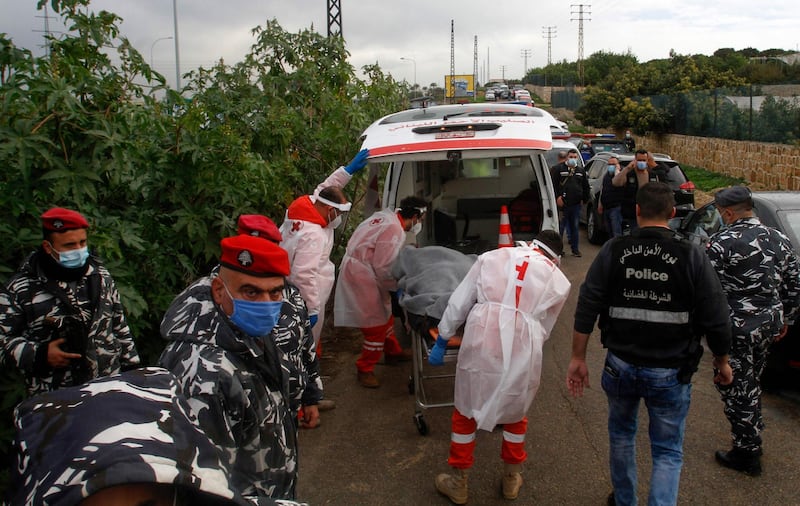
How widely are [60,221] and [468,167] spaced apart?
5.68m

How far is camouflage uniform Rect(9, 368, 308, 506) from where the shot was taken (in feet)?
3.68

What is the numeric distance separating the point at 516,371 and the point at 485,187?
186 inches

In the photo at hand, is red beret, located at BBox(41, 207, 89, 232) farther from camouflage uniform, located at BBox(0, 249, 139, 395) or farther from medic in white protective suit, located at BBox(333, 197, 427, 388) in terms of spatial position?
medic in white protective suit, located at BBox(333, 197, 427, 388)

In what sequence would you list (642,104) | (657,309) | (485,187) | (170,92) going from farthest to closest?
(642,104) → (485,187) → (170,92) → (657,309)

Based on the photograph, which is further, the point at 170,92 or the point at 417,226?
the point at 417,226

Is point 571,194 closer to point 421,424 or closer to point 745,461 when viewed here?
point 421,424

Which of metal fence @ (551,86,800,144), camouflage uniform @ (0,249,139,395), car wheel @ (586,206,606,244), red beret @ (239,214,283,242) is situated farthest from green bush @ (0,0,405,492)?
metal fence @ (551,86,800,144)

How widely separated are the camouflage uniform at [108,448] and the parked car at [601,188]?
10.5m

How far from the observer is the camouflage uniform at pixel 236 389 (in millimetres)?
2004

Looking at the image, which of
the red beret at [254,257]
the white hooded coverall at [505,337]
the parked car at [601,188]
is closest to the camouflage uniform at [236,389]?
the red beret at [254,257]

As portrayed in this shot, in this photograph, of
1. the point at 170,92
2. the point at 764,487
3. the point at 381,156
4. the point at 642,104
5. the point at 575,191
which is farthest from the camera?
the point at 642,104

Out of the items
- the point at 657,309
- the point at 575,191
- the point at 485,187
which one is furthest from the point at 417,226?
the point at 575,191

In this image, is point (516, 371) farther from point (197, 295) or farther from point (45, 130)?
point (45, 130)

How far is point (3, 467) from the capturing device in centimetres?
365
